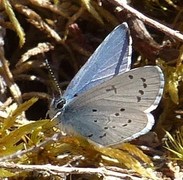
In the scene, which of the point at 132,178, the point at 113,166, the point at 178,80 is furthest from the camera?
the point at 178,80

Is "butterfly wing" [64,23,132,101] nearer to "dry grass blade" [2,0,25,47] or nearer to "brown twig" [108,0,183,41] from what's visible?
"brown twig" [108,0,183,41]

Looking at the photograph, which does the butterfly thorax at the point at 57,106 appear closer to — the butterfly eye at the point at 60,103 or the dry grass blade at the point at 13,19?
the butterfly eye at the point at 60,103

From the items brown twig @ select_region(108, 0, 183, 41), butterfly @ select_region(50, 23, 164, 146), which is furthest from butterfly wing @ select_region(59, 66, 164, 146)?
brown twig @ select_region(108, 0, 183, 41)

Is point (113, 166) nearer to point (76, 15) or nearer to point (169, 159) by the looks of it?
point (169, 159)

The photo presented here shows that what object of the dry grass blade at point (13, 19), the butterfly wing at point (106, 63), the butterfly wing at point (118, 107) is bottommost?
the butterfly wing at point (118, 107)

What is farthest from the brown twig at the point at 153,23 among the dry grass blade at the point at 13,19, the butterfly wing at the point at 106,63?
the dry grass blade at the point at 13,19

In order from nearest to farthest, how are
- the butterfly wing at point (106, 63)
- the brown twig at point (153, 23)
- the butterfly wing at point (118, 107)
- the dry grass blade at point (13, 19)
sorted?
the butterfly wing at point (118, 107), the butterfly wing at point (106, 63), the brown twig at point (153, 23), the dry grass blade at point (13, 19)

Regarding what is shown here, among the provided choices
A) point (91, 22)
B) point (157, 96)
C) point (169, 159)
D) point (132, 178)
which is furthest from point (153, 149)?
point (91, 22)

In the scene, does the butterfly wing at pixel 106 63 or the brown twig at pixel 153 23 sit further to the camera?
the brown twig at pixel 153 23
